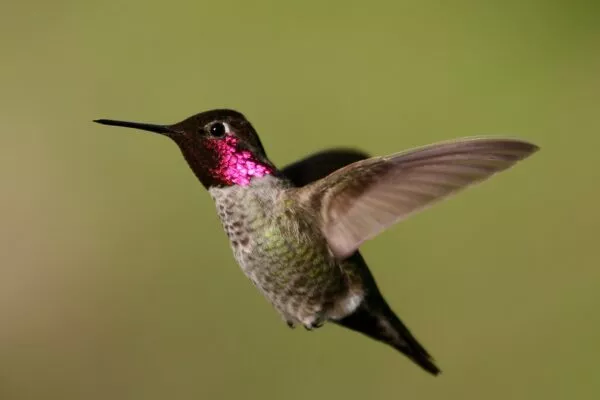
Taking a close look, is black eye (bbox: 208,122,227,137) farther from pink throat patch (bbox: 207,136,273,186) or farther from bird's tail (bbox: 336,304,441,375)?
bird's tail (bbox: 336,304,441,375)

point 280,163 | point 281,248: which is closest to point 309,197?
point 281,248

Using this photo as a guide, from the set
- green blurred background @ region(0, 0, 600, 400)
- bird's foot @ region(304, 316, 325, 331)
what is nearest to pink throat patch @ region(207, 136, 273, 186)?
bird's foot @ region(304, 316, 325, 331)

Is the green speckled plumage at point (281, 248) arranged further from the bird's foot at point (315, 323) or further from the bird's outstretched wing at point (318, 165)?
the bird's outstretched wing at point (318, 165)

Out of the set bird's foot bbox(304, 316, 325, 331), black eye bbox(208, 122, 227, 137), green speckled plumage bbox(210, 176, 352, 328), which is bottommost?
bird's foot bbox(304, 316, 325, 331)

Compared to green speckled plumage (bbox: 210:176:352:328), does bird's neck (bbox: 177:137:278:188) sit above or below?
above

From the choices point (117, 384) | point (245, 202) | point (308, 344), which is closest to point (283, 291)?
point (245, 202)

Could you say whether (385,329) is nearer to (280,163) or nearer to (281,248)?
(281,248)

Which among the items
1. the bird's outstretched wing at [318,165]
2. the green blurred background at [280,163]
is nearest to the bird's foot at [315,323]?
the bird's outstretched wing at [318,165]
